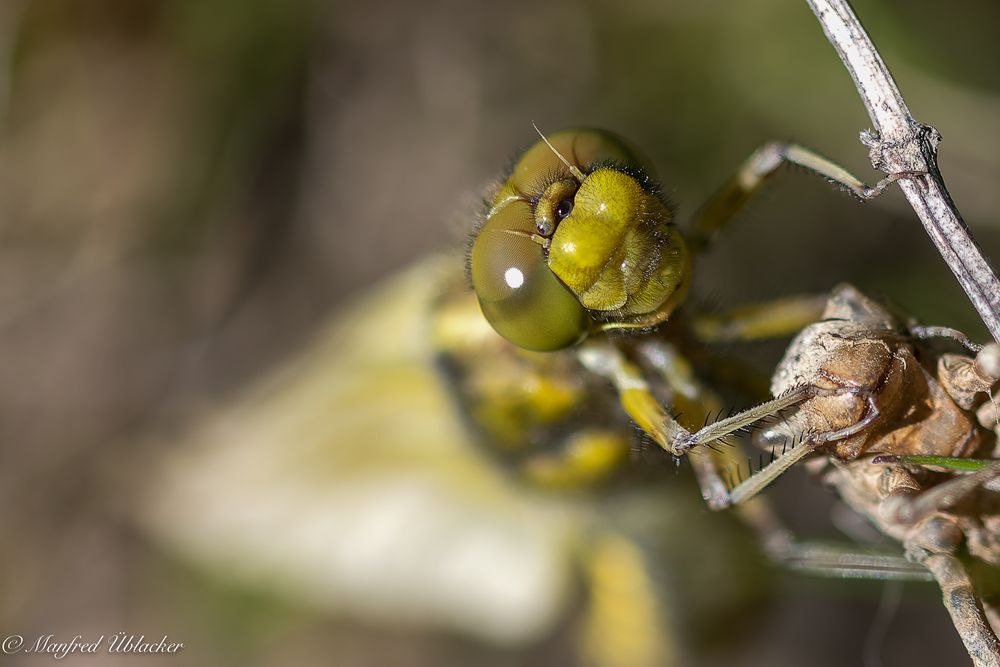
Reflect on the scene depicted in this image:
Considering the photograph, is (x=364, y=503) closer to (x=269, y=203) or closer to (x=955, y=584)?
(x=269, y=203)

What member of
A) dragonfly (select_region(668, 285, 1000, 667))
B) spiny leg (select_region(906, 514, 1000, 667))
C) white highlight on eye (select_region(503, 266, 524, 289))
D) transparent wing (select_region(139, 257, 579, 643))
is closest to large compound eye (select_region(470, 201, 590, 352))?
white highlight on eye (select_region(503, 266, 524, 289))

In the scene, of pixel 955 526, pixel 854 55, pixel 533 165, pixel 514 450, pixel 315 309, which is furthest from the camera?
pixel 315 309

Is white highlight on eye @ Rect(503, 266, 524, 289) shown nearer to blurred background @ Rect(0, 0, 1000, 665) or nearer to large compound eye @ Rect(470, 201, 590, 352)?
large compound eye @ Rect(470, 201, 590, 352)

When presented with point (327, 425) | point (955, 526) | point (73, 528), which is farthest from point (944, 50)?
point (73, 528)

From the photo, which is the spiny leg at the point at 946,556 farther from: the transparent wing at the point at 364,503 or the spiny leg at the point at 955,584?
the transparent wing at the point at 364,503

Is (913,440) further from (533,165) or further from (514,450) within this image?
(514,450)

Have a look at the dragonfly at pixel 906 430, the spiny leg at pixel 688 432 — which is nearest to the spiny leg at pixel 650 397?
the spiny leg at pixel 688 432

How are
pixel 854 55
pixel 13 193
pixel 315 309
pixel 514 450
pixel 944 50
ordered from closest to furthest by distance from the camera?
pixel 854 55, pixel 514 450, pixel 944 50, pixel 13 193, pixel 315 309
